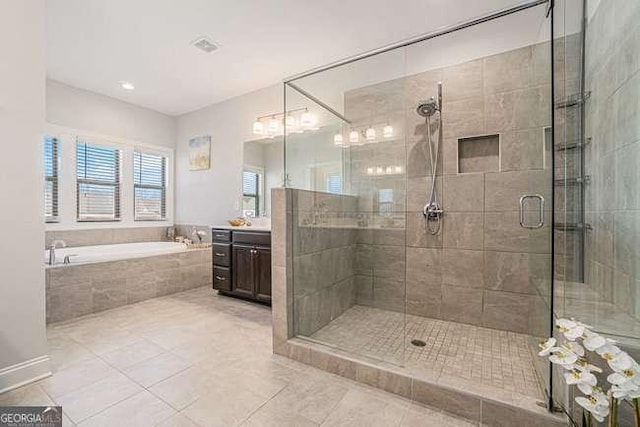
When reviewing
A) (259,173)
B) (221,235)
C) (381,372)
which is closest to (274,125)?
(259,173)

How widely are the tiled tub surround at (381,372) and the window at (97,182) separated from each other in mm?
3368

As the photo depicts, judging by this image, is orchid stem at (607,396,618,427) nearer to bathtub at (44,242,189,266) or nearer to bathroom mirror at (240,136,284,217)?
bathroom mirror at (240,136,284,217)

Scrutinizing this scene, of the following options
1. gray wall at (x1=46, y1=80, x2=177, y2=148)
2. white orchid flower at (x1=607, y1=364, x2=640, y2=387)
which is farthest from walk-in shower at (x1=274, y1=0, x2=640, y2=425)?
gray wall at (x1=46, y1=80, x2=177, y2=148)

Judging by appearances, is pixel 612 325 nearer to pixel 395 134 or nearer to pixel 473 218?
pixel 473 218

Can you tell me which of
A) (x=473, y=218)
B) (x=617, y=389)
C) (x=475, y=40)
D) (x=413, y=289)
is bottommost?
(x=413, y=289)

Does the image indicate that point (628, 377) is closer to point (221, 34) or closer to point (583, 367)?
point (583, 367)

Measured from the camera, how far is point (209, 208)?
4.37m

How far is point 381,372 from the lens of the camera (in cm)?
170

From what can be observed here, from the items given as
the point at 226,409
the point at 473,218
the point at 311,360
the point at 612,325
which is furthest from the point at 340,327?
the point at 612,325

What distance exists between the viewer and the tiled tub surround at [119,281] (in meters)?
2.69

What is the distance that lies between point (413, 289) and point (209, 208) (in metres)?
3.20

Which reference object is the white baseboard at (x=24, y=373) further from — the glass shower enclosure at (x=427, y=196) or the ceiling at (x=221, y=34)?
the ceiling at (x=221, y=34)

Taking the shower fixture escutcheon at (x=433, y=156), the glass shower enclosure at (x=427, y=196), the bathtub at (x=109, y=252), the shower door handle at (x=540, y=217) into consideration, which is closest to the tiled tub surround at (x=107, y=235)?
the bathtub at (x=109, y=252)

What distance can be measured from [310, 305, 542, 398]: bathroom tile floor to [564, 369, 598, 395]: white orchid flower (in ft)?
1.95
